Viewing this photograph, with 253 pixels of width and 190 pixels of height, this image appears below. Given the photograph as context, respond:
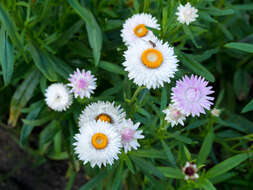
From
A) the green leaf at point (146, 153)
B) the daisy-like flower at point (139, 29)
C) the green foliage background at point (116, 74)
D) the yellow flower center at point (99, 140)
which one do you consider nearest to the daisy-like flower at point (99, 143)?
the yellow flower center at point (99, 140)

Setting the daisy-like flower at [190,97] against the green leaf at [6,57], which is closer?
the daisy-like flower at [190,97]

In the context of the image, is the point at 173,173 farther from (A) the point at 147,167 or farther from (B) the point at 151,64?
(B) the point at 151,64

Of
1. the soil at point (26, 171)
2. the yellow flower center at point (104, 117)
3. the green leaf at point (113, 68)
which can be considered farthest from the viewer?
the soil at point (26, 171)

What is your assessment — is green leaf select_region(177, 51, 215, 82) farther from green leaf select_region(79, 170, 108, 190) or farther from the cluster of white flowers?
green leaf select_region(79, 170, 108, 190)

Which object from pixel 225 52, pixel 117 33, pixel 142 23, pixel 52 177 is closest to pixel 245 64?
pixel 225 52

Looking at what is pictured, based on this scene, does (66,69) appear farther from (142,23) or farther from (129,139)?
(129,139)

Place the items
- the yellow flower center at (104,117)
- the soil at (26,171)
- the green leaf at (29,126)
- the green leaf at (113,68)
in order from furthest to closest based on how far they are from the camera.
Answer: the soil at (26,171)
the green leaf at (29,126)
the green leaf at (113,68)
the yellow flower center at (104,117)

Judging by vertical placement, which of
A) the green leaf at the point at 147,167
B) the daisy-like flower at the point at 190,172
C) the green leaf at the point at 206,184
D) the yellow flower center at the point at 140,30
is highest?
the yellow flower center at the point at 140,30

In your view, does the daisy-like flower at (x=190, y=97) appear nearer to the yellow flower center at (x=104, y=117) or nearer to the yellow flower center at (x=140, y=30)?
the yellow flower center at (x=104, y=117)
